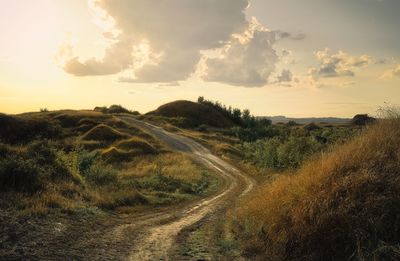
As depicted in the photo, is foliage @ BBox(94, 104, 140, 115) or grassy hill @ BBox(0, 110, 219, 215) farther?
foliage @ BBox(94, 104, 140, 115)

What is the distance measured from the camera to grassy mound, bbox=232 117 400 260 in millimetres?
9156

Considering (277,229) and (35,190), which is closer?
(277,229)

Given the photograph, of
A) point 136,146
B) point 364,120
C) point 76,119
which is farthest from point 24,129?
point 364,120

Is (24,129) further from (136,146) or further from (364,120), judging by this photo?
(364,120)

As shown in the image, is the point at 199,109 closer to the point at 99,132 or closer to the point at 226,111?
the point at 226,111

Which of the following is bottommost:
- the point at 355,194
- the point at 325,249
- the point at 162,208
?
the point at 162,208

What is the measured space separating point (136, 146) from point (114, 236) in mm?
36749

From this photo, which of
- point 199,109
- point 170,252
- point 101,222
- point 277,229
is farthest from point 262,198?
point 199,109

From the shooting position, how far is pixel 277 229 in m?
10.9

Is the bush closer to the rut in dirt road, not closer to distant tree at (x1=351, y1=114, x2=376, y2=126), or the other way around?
the rut in dirt road

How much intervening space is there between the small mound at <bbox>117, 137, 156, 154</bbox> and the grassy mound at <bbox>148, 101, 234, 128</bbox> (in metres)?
33.1

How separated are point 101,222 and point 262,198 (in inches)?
215

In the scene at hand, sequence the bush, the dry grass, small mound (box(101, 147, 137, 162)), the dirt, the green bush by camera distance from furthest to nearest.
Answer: small mound (box(101, 147, 137, 162)) → the dry grass → the green bush → the bush → the dirt

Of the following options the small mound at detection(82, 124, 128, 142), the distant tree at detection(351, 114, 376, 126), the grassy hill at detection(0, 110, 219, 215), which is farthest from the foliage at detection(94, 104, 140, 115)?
the distant tree at detection(351, 114, 376, 126)
